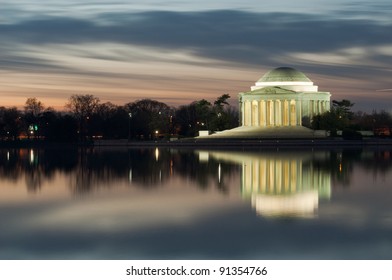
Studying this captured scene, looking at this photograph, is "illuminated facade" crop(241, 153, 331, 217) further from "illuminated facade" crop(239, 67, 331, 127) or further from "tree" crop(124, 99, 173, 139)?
"illuminated facade" crop(239, 67, 331, 127)

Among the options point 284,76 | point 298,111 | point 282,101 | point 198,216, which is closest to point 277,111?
point 282,101

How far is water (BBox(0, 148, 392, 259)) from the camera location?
67.9 ft

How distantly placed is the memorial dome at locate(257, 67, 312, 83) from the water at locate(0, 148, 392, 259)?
374 ft

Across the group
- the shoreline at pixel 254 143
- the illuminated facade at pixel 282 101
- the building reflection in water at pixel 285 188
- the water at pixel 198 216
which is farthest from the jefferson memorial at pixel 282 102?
the water at pixel 198 216

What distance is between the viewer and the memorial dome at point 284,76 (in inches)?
6363

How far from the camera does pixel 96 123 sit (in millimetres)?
152625

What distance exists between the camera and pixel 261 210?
96.1ft

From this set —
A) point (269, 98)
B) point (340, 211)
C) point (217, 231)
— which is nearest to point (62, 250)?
point (217, 231)

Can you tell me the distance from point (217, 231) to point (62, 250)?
17.1ft

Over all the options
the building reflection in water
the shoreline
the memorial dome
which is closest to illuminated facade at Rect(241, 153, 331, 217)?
the building reflection in water

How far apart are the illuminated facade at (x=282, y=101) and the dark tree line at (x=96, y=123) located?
4.69 metres

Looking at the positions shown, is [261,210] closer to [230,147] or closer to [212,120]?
[230,147]

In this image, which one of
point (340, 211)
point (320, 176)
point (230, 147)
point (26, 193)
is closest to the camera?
point (340, 211)

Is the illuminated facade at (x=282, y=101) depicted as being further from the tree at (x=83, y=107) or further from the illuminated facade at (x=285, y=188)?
the illuminated facade at (x=285, y=188)
